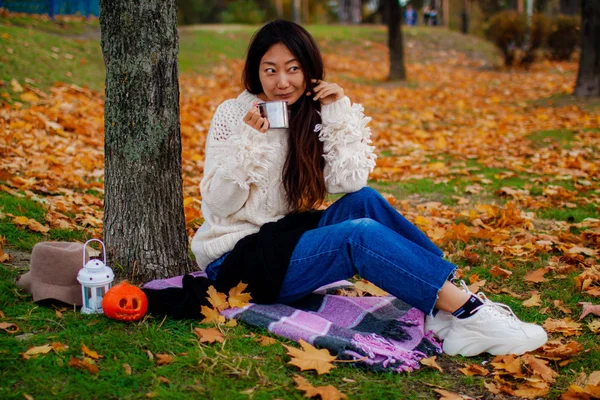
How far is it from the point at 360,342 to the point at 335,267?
0.33 m

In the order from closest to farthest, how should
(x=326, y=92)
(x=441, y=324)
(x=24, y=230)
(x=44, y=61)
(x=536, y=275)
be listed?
(x=441, y=324) → (x=326, y=92) → (x=536, y=275) → (x=24, y=230) → (x=44, y=61)

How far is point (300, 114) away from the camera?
9.46ft

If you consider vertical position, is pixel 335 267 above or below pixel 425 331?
above

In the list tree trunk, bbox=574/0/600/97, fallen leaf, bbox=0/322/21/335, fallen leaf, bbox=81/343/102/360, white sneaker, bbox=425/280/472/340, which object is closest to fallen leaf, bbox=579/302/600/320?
white sneaker, bbox=425/280/472/340

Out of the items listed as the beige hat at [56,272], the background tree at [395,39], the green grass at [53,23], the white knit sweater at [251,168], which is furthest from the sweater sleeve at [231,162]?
the background tree at [395,39]

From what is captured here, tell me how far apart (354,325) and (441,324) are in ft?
1.28

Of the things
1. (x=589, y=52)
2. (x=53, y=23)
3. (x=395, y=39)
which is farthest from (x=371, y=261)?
(x=53, y=23)

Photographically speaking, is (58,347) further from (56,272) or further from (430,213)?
(430,213)

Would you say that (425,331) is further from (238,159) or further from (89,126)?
(89,126)

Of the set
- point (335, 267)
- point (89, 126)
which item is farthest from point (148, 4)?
point (89, 126)

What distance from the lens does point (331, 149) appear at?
293 cm

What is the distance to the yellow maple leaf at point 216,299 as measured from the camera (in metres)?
2.68

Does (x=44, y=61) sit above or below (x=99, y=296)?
above

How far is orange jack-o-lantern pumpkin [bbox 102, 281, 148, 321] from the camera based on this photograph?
2.52 m
